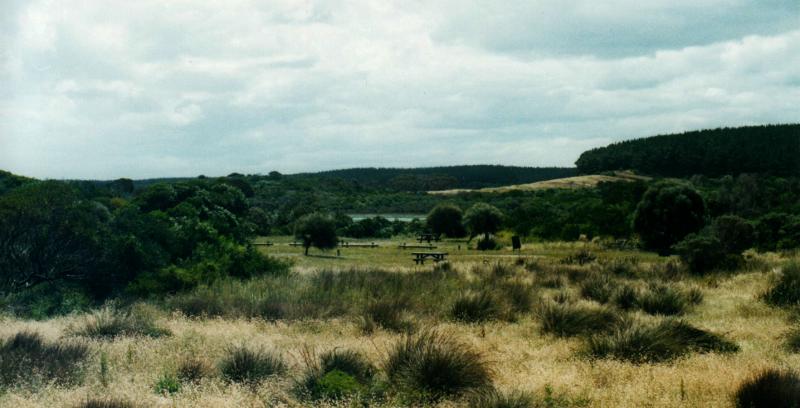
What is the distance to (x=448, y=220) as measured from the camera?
5656cm

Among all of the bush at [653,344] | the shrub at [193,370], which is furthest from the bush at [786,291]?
the shrub at [193,370]

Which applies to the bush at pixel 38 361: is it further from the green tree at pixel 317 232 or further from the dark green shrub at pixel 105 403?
the green tree at pixel 317 232

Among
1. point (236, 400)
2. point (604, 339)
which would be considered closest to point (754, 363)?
point (604, 339)

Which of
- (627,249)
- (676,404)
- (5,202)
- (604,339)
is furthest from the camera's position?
(627,249)

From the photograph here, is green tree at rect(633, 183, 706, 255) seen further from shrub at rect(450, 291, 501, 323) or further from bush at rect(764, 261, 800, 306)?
shrub at rect(450, 291, 501, 323)

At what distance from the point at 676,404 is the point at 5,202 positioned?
15.8 metres

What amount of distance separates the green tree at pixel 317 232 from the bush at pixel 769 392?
30430 millimetres

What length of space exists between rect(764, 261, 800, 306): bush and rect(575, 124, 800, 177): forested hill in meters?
121

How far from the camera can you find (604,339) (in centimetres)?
1035

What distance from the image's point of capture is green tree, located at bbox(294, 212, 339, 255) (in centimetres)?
3681

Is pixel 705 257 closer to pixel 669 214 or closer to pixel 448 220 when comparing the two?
pixel 669 214

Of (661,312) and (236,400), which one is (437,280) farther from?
(236,400)

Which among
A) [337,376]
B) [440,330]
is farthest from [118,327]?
[440,330]

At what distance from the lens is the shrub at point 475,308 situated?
45.5 ft
